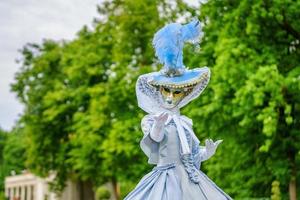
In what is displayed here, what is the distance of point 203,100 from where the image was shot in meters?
21.6

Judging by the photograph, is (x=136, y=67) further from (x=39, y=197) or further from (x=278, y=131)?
(x=39, y=197)

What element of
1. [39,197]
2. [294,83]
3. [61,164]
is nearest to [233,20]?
[294,83]

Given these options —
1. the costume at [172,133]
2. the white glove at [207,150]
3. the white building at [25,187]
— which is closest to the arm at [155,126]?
the costume at [172,133]

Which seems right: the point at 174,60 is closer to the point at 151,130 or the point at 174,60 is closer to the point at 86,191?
the point at 151,130

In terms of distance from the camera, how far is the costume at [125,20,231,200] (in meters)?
7.81

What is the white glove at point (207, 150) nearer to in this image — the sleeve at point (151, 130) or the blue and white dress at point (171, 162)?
the blue and white dress at point (171, 162)

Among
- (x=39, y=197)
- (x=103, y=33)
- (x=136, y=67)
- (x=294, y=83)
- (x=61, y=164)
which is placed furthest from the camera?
(x=39, y=197)

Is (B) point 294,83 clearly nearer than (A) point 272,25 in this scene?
Yes

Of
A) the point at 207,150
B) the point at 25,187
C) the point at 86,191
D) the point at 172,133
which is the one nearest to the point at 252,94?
the point at 207,150

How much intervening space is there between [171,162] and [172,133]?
33cm

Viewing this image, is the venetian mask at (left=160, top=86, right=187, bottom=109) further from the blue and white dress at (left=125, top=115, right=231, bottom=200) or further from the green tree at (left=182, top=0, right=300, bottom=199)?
the green tree at (left=182, top=0, right=300, bottom=199)

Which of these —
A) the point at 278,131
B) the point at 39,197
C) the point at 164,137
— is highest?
the point at 39,197

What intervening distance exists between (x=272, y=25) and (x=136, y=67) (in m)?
9.03

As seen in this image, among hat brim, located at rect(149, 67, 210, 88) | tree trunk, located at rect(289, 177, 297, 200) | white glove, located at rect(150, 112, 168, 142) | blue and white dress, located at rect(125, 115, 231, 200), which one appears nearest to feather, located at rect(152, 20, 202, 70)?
hat brim, located at rect(149, 67, 210, 88)
